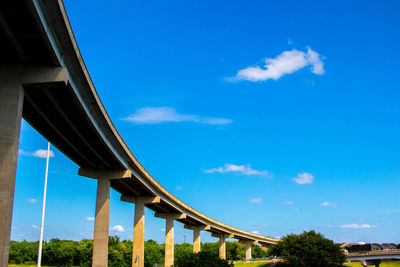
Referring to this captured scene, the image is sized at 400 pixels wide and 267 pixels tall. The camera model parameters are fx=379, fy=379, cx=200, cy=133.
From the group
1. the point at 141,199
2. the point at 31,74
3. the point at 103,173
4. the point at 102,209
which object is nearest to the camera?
the point at 31,74

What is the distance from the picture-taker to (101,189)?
1594 inches

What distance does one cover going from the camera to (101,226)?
38.7 meters

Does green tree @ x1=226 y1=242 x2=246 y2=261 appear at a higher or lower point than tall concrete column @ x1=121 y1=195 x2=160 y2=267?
lower

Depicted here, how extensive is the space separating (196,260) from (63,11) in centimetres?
A: 3898

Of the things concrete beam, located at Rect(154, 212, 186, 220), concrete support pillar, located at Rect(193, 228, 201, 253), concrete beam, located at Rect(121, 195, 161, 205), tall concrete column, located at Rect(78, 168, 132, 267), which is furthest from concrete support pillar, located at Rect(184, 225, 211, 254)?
tall concrete column, located at Rect(78, 168, 132, 267)

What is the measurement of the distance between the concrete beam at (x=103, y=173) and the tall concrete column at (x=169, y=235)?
28987 millimetres

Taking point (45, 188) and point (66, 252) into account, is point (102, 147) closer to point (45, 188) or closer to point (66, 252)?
point (45, 188)

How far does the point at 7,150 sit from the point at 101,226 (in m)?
22.5

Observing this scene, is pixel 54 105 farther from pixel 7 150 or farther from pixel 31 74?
pixel 7 150

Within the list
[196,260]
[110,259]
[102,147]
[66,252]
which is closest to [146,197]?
[196,260]

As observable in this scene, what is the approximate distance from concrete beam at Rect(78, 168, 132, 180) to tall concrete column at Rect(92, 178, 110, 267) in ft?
1.55

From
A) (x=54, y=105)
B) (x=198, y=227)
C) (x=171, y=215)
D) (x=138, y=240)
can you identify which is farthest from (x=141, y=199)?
(x=198, y=227)

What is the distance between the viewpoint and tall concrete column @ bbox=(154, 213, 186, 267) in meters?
65.9

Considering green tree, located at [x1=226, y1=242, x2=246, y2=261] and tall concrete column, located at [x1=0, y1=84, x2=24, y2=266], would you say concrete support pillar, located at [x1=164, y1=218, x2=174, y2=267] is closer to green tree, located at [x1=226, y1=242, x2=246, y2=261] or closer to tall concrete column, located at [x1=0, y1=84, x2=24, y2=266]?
tall concrete column, located at [x1=0, y1=84, x2=24, y2=266]
